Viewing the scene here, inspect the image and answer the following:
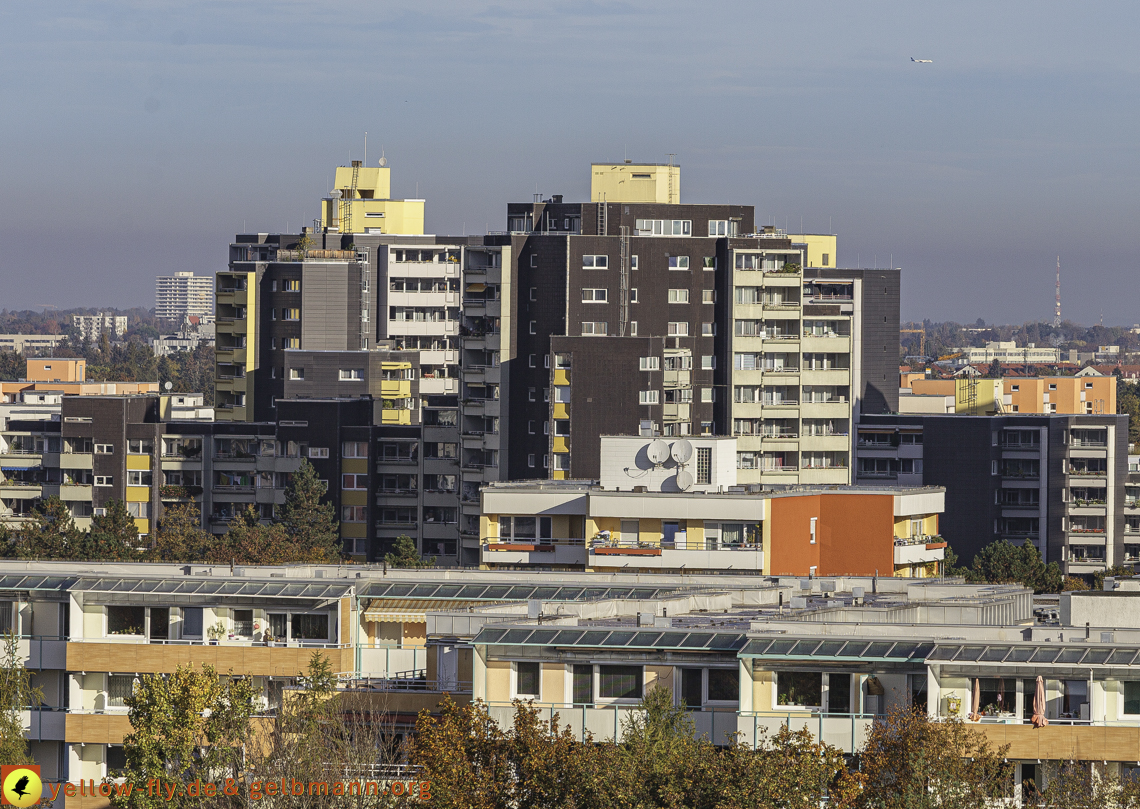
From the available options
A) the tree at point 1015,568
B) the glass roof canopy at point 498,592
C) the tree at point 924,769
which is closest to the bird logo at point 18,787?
the glass roof canopy at point 498,592

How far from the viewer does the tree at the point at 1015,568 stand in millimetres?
110931

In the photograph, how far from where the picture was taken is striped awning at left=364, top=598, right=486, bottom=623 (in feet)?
172

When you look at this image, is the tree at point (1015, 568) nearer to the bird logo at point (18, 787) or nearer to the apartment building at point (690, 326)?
the apartment building at point (690, 326)

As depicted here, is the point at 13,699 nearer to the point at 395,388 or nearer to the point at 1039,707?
the point at 1039,707

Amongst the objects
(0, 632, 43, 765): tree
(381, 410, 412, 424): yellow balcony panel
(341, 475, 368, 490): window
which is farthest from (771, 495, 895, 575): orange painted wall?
(381, 410, 412, 424): yellow balcony panel

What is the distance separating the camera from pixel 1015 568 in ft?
377

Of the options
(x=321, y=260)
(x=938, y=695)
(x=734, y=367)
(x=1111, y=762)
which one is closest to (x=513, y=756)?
(x=938, y=695)

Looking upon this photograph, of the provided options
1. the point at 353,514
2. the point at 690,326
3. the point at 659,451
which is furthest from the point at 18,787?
the point at 353,514

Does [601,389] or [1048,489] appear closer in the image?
[601,389]

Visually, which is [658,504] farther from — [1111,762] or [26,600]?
[1111,762]

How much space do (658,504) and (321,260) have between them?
77.7 meters

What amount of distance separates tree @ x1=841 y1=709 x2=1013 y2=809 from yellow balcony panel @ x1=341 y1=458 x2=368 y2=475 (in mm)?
93043

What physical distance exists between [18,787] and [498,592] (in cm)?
1430

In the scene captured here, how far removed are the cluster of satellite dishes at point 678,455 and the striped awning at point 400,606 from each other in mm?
35023
